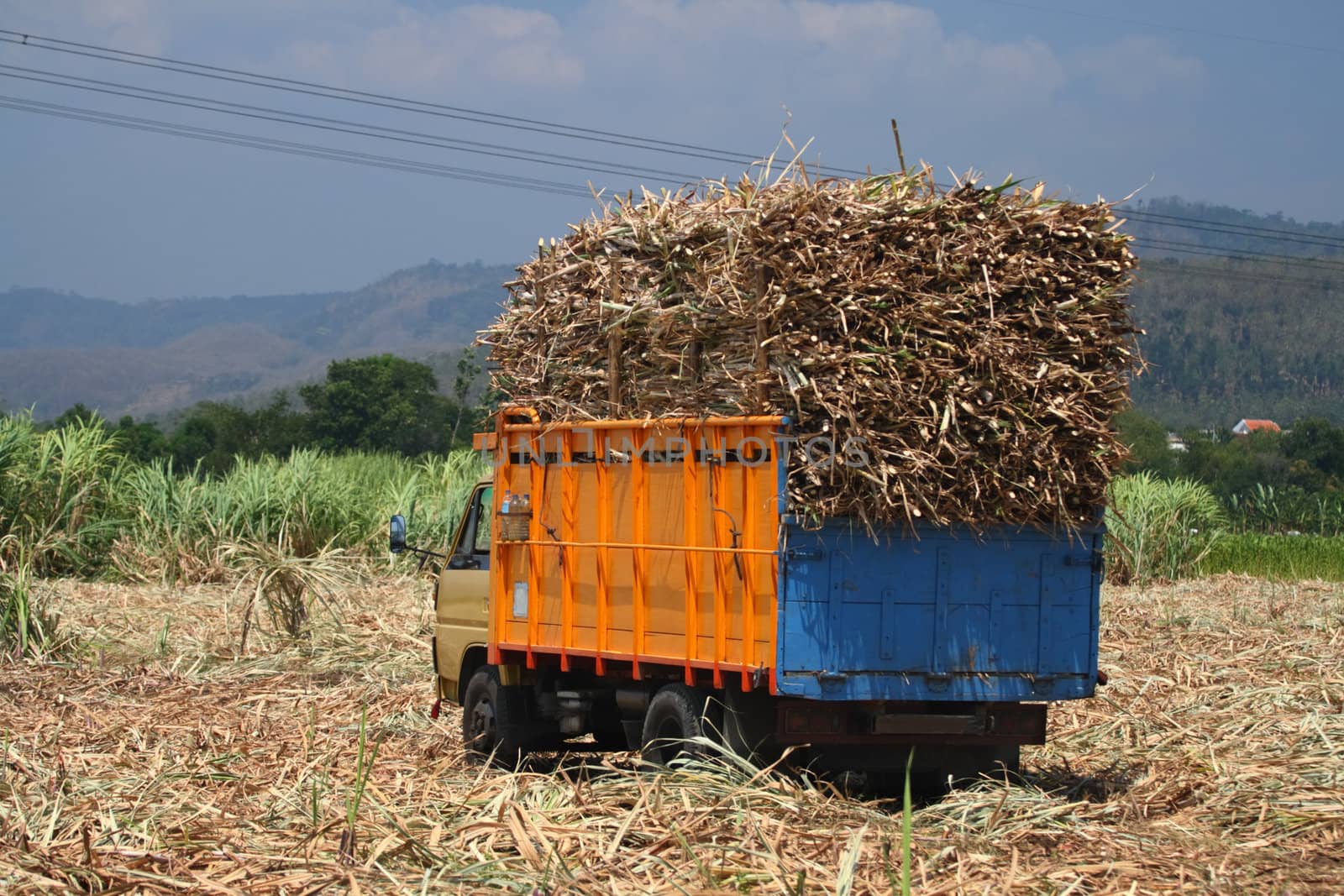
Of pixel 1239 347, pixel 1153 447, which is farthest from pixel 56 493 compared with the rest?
pixel 1239 347

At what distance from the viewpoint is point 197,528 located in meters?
24.6

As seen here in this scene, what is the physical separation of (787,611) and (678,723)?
136 cm

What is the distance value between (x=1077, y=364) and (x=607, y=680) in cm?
380

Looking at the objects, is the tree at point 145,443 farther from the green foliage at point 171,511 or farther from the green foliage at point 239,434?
the green foliage at point 171,511

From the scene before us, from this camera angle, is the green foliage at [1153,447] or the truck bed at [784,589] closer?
the truck bed at [784,589]

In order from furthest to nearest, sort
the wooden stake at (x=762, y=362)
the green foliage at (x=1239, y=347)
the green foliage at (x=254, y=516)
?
1. the green foliage at (x=1239, y=347)
2. the green foliage at (x=254, y=516)
3. the wooden stake at (x=762, y=362)

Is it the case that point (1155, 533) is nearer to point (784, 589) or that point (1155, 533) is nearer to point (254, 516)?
point (254, 516)

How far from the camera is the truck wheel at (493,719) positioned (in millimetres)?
10984

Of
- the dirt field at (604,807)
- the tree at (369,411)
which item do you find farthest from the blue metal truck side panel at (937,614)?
the tree at (369,411)

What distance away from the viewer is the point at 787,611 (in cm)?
830

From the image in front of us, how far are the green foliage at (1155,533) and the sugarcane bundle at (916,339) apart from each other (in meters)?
18.7

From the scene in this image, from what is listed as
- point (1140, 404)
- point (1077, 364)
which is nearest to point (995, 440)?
point (1077, 364)

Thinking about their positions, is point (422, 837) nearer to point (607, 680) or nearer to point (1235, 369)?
point (607, 680)

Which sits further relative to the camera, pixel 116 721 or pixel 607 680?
pixel 116 721
